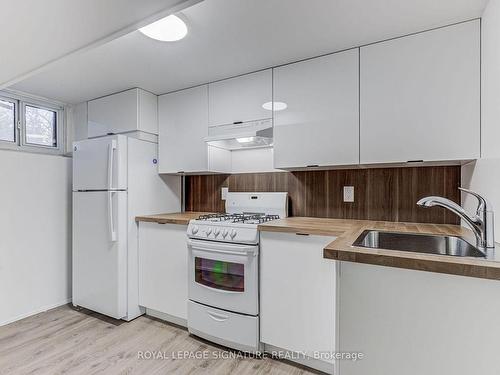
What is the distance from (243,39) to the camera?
1729mm

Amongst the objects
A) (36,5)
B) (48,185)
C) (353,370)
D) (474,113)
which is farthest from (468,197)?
(48,185)

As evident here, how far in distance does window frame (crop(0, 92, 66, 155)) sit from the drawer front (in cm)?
221

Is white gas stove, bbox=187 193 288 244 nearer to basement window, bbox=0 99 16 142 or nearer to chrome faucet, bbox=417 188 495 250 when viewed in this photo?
chrome faucet, bbox=417 188 495 250

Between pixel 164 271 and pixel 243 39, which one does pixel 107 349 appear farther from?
pixel 243 39

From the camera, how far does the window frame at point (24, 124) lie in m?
2.56

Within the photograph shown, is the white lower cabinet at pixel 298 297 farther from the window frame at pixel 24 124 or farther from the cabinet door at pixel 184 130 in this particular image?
the window frame at pixel 24 124

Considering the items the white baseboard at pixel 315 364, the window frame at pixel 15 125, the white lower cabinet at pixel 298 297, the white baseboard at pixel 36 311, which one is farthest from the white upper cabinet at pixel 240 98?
the white baseboard at pixel 36 311

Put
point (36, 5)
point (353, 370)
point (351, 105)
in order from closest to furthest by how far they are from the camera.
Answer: point (36, 5), point (353, 370), point (351, 105)

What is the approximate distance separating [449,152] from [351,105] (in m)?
0.65

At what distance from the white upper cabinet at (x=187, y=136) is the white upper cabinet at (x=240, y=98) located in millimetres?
108

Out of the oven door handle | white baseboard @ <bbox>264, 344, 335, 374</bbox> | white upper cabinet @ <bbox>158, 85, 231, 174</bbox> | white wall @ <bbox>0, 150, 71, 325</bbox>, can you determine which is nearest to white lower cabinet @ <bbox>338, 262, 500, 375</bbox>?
white baseboard @ <bbox>264, 344, 335, 374</bbox>

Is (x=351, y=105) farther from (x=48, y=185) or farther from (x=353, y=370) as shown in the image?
(x=48, y=185)

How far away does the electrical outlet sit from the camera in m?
2.16

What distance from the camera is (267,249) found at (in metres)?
1.88
